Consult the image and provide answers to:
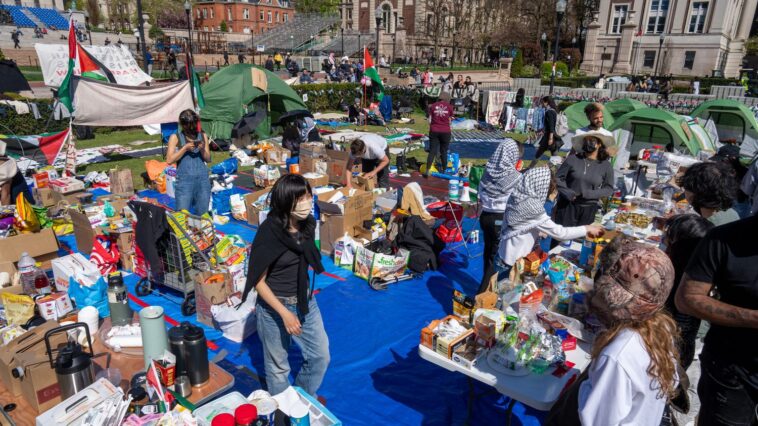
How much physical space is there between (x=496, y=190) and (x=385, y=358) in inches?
83.0

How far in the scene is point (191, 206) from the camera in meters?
6.63

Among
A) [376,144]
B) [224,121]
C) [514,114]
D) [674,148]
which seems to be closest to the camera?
[376,144]

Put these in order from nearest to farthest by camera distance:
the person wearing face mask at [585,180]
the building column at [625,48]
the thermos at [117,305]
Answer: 1. the thermos at [117,305]
2. the person wearing face mask at [585,180]
3. the building column at [625,48]

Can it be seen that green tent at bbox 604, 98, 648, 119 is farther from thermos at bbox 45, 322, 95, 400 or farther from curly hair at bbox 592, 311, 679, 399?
thermos at bbox 45, 322, 95, 400

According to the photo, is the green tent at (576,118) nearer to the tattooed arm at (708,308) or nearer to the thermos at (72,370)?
the tattooed arm at (708,308)

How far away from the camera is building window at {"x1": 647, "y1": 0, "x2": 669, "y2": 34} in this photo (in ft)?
147

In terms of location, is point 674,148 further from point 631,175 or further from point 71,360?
point 71,360

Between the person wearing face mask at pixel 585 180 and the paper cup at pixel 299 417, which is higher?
the person wearing face mask at pixel 585 180

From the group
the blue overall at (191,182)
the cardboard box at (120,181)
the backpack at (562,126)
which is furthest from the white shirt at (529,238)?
the backpack at (562,126)

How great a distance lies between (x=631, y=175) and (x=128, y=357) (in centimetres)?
914

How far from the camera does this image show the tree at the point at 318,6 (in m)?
75.2

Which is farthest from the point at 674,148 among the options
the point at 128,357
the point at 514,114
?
the point at 128,357

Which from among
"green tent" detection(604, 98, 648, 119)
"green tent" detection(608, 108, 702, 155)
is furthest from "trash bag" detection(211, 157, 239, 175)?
"green tent" detection(604, 98, 648, 119)

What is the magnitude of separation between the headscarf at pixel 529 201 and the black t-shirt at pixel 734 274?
169cm
